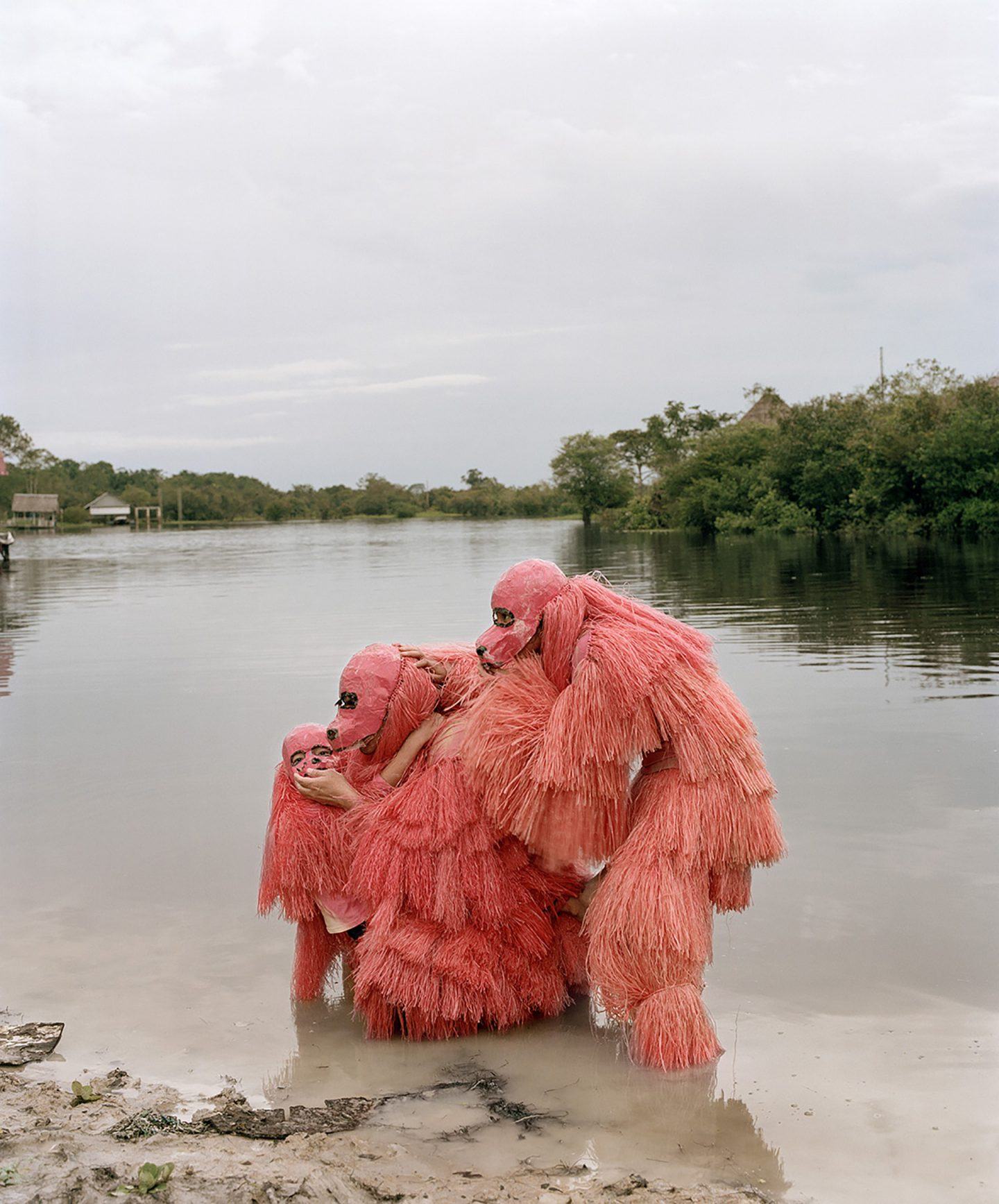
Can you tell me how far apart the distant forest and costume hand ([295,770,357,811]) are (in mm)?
33203

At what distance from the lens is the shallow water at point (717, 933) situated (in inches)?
103

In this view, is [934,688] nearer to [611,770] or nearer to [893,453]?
[611,770]

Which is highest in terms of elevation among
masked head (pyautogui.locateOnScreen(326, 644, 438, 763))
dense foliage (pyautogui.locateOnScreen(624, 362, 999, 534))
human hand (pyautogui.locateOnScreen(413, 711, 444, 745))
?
dense foliage (pyautogui.locateOnScreen(624, 362, 999, 534))

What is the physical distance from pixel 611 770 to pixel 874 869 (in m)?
2.10

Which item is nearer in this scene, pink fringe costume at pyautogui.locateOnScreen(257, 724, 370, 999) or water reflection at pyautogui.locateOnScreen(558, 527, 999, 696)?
pink fringe costume at pyautogui.locateOnScreen(257, 724, 370, 999)

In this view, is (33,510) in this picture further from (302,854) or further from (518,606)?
(518,606)

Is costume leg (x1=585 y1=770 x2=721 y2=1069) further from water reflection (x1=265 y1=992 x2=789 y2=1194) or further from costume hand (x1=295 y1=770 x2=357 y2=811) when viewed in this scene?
costume hand (x1=295 y1=770 x2=357 y2=811)

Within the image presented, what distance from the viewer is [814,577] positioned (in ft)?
63.3

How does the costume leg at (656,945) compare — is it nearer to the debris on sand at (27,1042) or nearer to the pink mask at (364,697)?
the pink mask at (364,697)

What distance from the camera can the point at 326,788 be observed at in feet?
10.6

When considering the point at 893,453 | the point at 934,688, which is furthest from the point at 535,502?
the point at 934,688

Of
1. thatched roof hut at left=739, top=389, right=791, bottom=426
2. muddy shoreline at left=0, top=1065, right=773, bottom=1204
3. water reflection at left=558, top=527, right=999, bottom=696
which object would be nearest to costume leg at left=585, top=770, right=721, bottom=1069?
muddy shoreline at left=0, top=1065, right=773, bottom=1204

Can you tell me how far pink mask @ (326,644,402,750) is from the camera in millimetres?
3244

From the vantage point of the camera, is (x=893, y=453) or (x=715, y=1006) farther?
(x=893, y=453)
